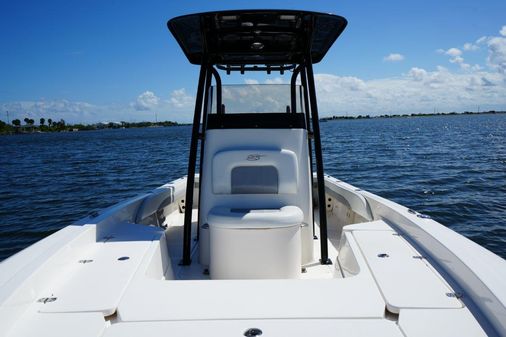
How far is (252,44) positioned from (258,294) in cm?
224

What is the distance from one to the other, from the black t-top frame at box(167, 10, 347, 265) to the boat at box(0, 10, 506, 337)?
0.02m

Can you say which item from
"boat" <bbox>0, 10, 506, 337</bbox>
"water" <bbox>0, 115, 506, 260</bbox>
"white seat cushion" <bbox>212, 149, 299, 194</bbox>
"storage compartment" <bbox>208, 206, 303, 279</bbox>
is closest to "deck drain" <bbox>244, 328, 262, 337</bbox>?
"boat" <bbox>0, 10, 506, 337</bbox>

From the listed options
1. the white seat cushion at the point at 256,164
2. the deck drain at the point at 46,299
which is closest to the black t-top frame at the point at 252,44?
the white seat cushion at the point at 256,164

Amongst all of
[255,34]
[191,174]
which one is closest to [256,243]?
[191,174]

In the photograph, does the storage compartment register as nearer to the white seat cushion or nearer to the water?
the white seat cushion

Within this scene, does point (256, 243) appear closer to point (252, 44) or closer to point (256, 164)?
point (256, 164)

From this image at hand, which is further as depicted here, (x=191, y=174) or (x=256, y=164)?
(x=191, y=174)

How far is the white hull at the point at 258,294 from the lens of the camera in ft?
5.16

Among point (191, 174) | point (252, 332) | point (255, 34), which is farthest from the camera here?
point (255, 34)

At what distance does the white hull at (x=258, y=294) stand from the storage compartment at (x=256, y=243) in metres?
0.38

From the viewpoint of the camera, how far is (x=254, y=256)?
2463mm

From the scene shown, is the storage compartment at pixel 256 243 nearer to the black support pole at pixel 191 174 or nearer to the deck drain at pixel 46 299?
the black support pole at pixel 191 174

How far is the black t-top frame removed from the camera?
288 cm

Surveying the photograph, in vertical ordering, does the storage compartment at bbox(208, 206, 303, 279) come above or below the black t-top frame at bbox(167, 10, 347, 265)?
below
